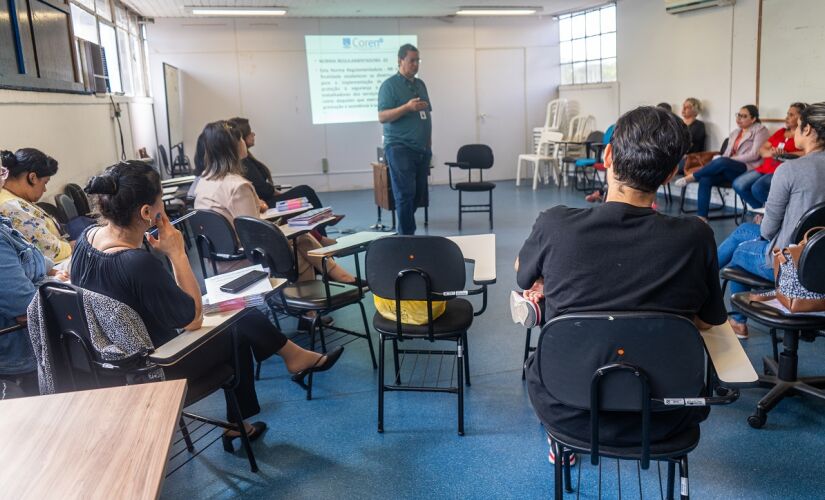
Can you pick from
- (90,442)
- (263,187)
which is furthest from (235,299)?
(263,187)

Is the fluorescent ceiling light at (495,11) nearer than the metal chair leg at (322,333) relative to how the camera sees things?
No

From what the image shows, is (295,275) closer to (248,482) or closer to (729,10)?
(248,482)

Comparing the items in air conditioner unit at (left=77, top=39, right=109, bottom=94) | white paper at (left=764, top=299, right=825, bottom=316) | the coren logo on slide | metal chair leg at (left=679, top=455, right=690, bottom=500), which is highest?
the coren logo on slide

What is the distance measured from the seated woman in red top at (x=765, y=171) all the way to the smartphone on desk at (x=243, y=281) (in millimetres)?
5003

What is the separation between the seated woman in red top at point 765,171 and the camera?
5664 mm

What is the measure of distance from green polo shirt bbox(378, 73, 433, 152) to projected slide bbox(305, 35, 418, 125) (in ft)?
14.8

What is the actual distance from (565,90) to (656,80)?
218 cm

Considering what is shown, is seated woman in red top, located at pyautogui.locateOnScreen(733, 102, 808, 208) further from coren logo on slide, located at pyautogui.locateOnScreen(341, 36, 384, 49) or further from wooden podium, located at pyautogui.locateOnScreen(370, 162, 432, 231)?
coren logo on slide, located at pyautogui.locateOnScreen(341, 36, 384, 49)

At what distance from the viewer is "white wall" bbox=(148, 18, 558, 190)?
927 centimetres

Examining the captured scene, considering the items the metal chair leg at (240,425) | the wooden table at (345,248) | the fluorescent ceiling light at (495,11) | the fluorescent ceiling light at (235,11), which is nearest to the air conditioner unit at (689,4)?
the fluorescent ceiling light at (495,11)

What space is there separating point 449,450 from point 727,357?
3.87ft

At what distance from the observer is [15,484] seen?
102cm

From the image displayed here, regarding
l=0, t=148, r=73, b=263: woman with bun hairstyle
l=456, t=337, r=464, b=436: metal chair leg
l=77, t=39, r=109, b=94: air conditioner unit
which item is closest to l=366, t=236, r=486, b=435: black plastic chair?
l=456, t=337, r=464, b=436: metal chair leg

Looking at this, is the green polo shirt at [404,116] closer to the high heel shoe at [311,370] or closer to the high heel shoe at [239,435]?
the high heel shoe at [311,370]
